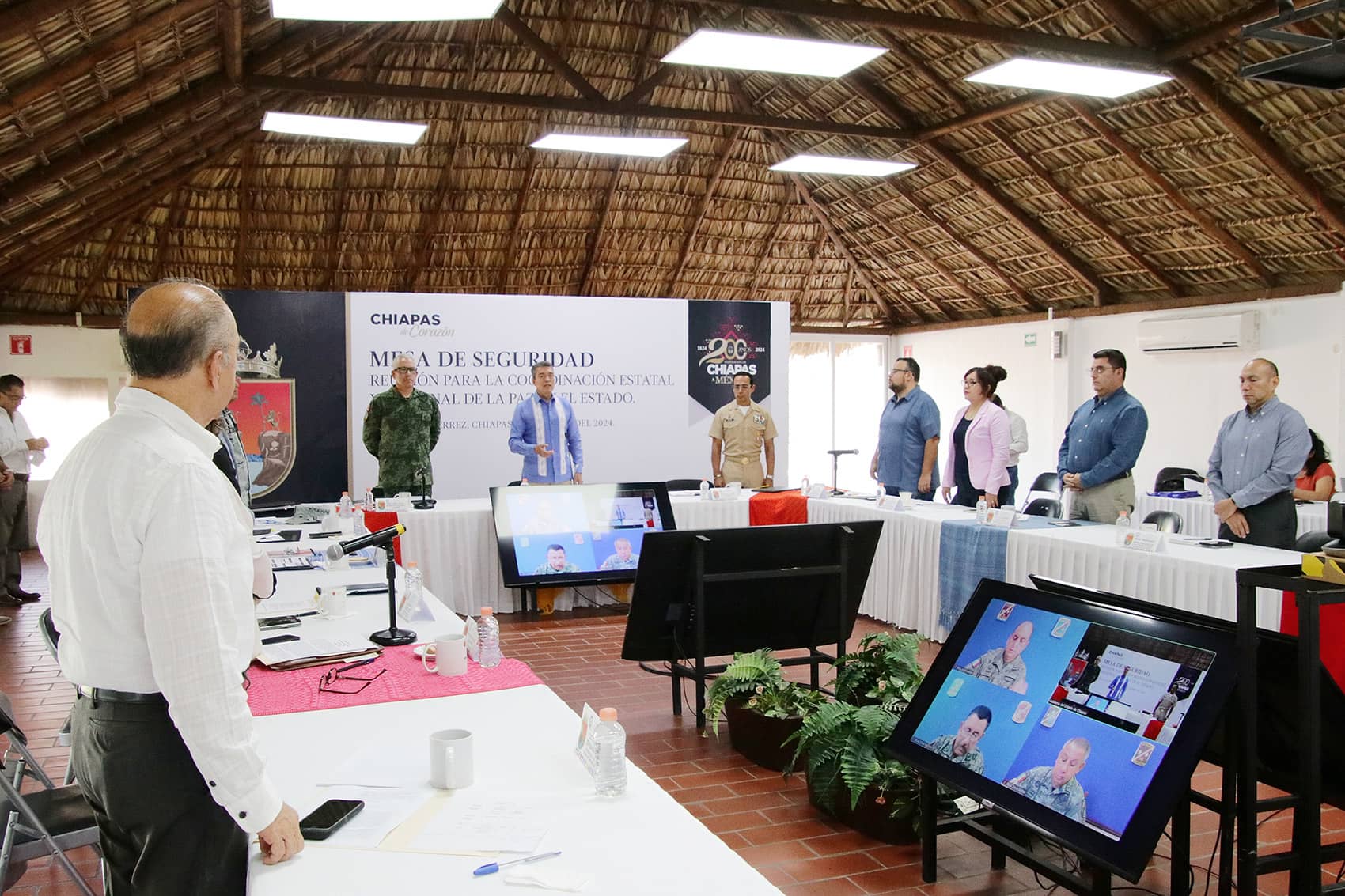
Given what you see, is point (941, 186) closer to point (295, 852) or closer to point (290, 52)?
point (290, 52)

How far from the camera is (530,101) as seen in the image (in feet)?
30.4

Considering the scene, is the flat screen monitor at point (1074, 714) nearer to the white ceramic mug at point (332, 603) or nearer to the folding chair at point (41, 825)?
the white ceramic mug at point (332, 603)

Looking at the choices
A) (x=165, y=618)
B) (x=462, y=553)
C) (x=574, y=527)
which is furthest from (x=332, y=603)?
(x=462, y=553)

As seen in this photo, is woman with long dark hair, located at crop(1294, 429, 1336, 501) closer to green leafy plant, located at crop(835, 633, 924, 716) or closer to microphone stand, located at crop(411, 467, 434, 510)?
green leafy plant, located at crop(835, 633, 924, 716)

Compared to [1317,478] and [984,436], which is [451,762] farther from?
[1317,478]

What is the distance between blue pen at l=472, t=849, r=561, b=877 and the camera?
168cm

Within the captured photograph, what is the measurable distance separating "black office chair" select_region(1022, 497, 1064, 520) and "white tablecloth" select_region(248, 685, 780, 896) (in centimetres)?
495

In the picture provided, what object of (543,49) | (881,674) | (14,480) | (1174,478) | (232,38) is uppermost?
(543,49)

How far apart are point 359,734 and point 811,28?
9683mm

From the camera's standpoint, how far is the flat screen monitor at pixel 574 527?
6.85 metres

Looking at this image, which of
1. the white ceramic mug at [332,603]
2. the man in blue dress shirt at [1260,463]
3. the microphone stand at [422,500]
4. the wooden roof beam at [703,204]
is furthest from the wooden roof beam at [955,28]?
the white ceramic mug at [332,603]

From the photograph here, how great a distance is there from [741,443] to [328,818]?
682 cm

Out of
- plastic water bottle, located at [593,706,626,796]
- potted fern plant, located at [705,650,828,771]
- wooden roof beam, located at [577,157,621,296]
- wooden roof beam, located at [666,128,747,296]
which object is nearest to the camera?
plastic water bottle, located at [593,706,626,796]

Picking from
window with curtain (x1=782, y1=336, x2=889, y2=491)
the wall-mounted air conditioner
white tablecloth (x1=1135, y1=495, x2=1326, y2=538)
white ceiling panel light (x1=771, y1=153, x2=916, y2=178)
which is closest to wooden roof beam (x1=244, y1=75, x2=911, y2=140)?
white ceiling panel light (x1=771, y1=153, x2=916, y2=178)
